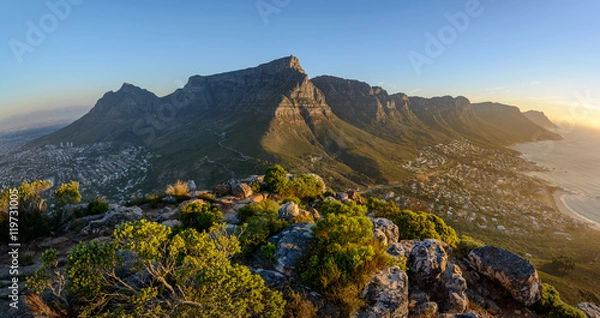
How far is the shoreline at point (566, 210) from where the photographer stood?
81.6m

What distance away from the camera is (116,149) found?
172 meters

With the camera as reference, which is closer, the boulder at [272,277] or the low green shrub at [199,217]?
the boulder at [272,277]

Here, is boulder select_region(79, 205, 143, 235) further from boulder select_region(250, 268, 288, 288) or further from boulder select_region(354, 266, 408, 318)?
boulder select_region(354, 266, 408, 318)

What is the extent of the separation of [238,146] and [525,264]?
131 meters

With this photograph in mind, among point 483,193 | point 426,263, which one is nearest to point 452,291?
point 426,263

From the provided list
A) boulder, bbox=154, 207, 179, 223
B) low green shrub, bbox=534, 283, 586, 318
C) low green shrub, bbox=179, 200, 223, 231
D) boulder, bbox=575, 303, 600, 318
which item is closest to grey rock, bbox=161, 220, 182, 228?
low green shrub, bbox=179, 200, 223, 231

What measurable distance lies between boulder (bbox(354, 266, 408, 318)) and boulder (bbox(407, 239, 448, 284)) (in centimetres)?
214

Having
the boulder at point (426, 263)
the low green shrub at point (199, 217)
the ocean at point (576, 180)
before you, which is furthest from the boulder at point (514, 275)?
the ocean at point (576, 180)

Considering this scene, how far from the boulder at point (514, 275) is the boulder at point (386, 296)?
23.0 feet

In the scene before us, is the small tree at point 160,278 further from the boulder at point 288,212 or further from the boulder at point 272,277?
the boulder at point 288,212

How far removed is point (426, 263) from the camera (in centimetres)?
1127

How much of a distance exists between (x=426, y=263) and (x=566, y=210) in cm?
13383

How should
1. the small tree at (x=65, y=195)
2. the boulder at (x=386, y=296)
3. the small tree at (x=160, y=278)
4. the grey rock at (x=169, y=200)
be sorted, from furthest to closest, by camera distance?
1. the grey rock at (x=169, y=200)
2. the small tree at (x=65, y=195)
3. the boulder at (x=386, y=296)
4. the small tree at (x=160, y=278)

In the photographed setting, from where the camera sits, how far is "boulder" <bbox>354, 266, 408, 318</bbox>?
8.16m
